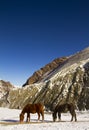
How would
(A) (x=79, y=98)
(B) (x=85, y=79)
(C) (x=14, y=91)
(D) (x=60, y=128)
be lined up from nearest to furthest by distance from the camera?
(D) (x=60, y=128) → (A) (x=79, y=98) → (B) (x=85, y=79) → (C) (x=14, y=91)

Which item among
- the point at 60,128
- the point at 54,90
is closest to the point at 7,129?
the point at 60,128

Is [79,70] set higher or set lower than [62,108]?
higher

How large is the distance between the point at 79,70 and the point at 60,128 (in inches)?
4278

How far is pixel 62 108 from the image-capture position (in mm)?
40438

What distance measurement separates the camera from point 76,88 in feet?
408

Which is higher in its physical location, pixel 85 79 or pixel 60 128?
pixel 85 79

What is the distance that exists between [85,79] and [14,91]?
42.3m

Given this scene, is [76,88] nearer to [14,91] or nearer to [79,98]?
[79,98]

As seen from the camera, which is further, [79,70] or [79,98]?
[79,70]

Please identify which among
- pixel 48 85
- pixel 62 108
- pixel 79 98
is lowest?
pixel 62 108

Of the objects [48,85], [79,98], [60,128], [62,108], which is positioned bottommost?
[60,128]

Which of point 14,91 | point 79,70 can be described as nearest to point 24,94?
point 14,91

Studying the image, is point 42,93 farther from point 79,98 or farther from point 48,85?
point 79,98

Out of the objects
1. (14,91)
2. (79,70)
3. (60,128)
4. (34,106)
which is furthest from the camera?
(14,91)
